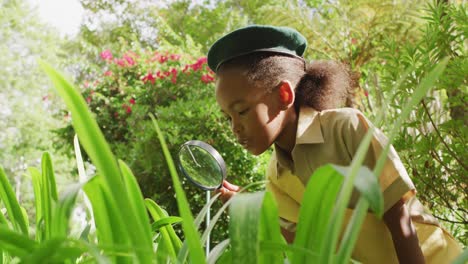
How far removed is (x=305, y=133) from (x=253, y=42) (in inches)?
14.5

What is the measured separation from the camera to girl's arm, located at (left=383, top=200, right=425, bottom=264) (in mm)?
1277

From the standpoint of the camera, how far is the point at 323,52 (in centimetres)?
872

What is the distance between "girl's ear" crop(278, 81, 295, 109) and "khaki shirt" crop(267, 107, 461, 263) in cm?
5

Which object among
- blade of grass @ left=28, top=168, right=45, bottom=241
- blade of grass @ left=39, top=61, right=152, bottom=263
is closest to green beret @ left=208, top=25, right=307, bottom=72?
blade of grass @ left=28, top=168, right=45, bottom=241

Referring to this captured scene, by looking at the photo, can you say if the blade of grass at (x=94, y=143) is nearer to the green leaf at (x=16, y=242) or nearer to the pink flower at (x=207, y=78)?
the green leaf at (x=16, y=242)

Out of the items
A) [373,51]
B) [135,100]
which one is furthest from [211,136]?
[373,51]

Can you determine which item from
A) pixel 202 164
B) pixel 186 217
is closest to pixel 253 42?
pixel 202 164

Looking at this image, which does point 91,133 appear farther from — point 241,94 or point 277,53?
point 277,53

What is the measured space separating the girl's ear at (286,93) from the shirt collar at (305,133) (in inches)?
1.9

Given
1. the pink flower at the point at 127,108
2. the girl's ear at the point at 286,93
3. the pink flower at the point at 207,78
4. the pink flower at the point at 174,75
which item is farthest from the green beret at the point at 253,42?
the pink flower at the point at 127,108

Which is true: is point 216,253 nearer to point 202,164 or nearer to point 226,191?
point 226,191

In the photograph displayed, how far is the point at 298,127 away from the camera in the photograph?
1679 millimetres

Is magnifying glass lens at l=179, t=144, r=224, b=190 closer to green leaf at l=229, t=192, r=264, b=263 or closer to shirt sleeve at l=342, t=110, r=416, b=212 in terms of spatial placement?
shirt sleeve at l=342, t=110, r=416, b=212

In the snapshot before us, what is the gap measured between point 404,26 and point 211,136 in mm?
4995
